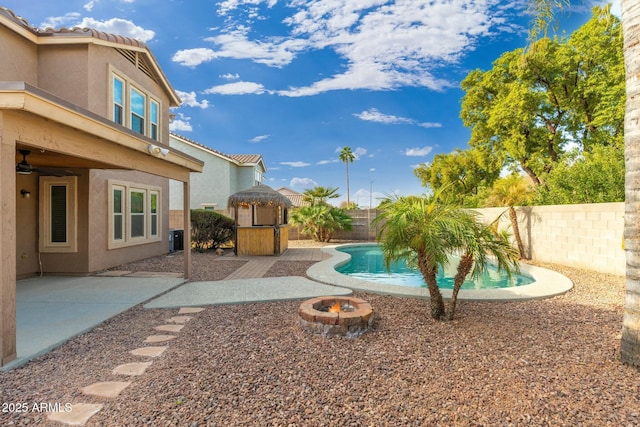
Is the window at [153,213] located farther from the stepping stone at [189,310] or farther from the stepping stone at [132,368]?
the stepping stone at [132,368]

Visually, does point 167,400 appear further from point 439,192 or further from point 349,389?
point 439,192

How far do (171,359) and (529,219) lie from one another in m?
12.7

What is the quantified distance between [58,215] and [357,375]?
9068mm

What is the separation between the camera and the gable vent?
1030 cm

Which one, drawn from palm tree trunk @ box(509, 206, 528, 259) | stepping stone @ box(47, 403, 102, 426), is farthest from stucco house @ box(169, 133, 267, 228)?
stepping stone @ box(47, 403, 102, 426)

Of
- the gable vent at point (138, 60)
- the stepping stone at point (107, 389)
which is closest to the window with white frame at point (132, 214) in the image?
the gable vent at point (138, 60)

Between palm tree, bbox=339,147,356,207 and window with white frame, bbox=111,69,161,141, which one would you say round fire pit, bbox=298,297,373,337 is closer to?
window with white frame, bbox=111,69,161,141

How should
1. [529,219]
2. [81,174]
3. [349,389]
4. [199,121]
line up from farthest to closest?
[199,121] < [529,219] < [81,174] < [349,389]

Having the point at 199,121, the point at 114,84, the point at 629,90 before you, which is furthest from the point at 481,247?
the point at 199,121

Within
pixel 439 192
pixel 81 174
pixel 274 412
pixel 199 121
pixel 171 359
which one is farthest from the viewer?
pixel 199 121

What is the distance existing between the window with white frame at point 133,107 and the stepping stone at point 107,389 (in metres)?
8.33

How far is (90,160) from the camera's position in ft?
17.8

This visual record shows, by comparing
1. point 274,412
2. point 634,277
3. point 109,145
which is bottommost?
point 274,412

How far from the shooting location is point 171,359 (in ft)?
12.7
